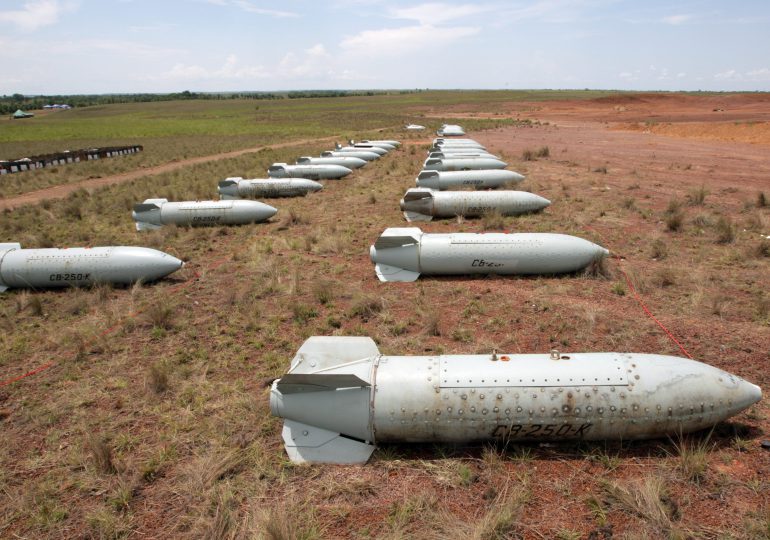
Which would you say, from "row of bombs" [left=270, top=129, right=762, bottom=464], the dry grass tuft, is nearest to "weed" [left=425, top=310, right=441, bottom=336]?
"row of bombs" [left=270, top=129, right=762, bottom=464]

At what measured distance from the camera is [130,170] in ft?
106

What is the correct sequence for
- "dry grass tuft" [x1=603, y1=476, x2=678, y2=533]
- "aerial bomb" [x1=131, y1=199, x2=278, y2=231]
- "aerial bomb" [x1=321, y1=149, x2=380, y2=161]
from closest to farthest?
"dry grass tuft" [x1=603, y1=476, x2=678, y2=533]
"aerial bomb" [x1=131, y1=199, x2=278, y2=231]
"aerial bomb" [x1=321, y1=149, x2=380, y2=161]

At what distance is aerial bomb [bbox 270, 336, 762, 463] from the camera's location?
16.5 feet

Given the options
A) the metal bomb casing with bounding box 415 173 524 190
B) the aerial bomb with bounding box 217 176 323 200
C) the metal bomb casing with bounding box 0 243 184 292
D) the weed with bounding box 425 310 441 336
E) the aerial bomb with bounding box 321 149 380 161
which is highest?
the aerial bomb with bounding box 321 149 380 161

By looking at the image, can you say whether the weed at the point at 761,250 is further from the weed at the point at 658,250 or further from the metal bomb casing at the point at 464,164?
the metal bomb casing at the point at 464,164

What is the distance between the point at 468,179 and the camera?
63.5 ft

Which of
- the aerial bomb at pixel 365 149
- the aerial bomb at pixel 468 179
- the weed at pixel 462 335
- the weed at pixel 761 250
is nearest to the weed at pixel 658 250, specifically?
the weed at pixel 761 250

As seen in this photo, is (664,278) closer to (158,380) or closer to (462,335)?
(462,335)

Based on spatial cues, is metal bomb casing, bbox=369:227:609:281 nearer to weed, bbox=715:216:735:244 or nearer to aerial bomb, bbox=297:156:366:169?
weed, bbox=715:216:735:244

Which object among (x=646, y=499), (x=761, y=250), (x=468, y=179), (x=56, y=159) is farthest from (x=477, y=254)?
(x=56, y=159)

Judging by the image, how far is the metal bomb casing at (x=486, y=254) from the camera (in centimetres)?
1007

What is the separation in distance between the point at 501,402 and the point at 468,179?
1546 centimetres

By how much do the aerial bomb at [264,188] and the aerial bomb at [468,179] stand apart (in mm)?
5426

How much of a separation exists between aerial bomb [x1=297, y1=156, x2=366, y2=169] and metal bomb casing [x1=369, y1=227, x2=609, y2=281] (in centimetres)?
1759
